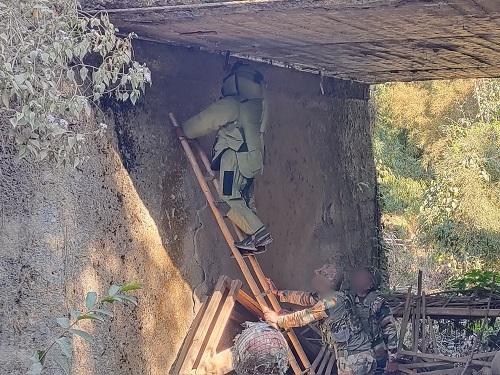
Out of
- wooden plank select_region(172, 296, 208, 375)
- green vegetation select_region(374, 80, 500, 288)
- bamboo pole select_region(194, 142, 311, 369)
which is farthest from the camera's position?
green vegetation select_region(374, 80, 500, 288)

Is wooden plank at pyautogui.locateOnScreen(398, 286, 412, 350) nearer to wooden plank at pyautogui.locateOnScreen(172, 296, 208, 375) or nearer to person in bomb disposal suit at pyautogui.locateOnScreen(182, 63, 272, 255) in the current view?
person in bomb disposal suit at pyautogui.locateOnScreen(182, 63, 272, 255)

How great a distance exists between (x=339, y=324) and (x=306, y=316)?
1.13 feet

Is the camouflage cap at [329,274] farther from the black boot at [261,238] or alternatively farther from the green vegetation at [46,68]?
the green vegetation at [46,68]

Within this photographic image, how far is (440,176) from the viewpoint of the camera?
17.1m

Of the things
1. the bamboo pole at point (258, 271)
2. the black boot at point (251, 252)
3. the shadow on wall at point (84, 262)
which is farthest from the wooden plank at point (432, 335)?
the shadow on wall at point (84, 262)

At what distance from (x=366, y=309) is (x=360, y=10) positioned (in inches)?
118

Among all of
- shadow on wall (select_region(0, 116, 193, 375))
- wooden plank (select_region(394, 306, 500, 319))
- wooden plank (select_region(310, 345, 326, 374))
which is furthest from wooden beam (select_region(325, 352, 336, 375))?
shadow on wall (select_region(0, 116, 193, 375))

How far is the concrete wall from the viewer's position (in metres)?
4.62

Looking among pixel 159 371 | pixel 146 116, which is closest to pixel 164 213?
pixel 146 116

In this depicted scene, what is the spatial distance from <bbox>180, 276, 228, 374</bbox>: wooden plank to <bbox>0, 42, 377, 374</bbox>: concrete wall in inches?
4.9

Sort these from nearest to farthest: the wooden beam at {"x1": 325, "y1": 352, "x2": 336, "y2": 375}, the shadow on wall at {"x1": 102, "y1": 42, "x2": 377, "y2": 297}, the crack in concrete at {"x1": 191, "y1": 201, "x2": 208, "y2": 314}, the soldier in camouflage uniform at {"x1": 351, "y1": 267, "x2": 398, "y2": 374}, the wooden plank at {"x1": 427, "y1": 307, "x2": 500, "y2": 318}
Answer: the shadow on wall at {"x1": 102, "y1": 42, "x2": 377, "y2": 297} < the crack in concrete at {"x1": 191, "y1": 201, "x2": 208, "y2": 314} < the soldier in camouflage uniform at {"x1": 351, "y1": 267, "x2": 398, "y2": 374} < the wooden beam at {"x1": 325, "y1": 352, "x2": 336, "y2": 375} < the wooden plank at {"x1": 427, "y1": 307, "x2": 500, "y2": 318}

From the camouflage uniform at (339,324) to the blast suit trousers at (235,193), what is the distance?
74 cm

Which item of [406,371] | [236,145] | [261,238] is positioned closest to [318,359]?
[406,371]

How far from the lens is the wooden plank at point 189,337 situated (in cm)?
585
